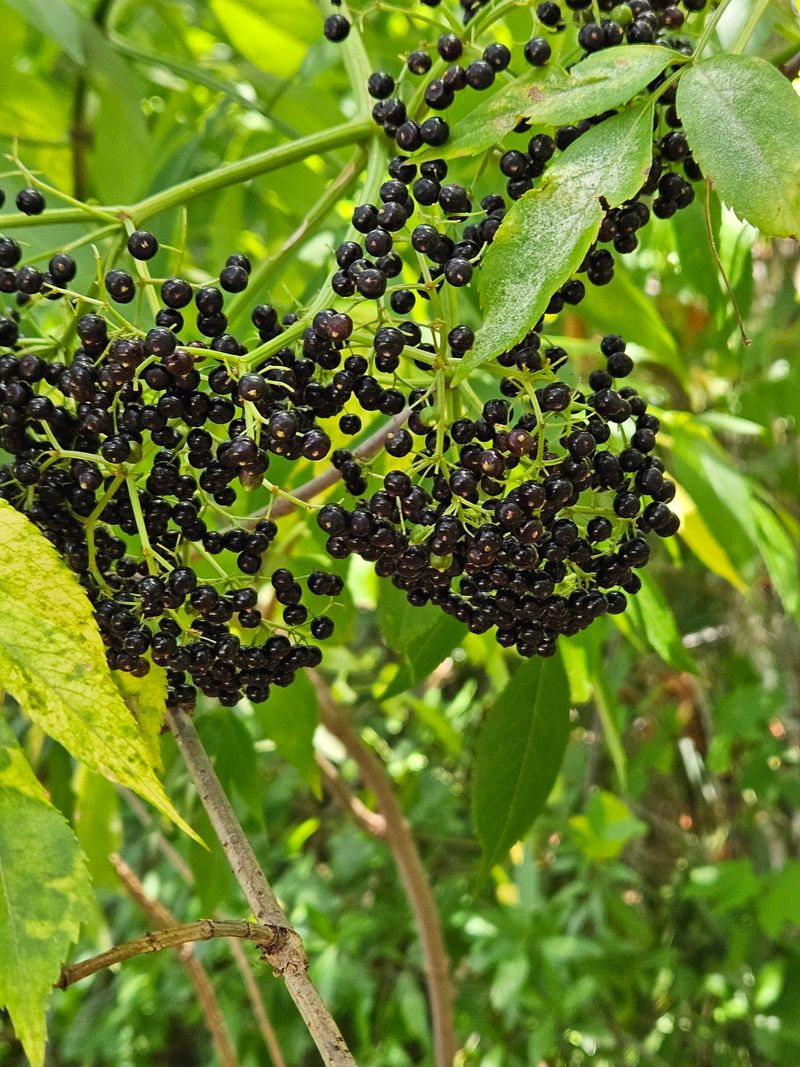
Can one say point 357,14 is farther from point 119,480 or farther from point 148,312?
point 119,480

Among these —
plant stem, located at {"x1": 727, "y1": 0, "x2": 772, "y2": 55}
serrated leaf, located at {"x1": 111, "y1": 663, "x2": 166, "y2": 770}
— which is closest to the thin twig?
serrated leaf, located at {"x1": 111, "y1": 663, "x2": 166, "y2": 770}

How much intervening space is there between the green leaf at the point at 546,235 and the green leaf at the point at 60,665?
23 centimetres

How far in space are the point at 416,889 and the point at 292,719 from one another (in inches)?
16.1

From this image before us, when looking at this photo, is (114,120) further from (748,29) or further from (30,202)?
(748,29)

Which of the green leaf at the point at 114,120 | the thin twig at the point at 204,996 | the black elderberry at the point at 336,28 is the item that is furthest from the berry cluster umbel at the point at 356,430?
the green leaf at the point at 114,120

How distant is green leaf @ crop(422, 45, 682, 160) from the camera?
61 cm

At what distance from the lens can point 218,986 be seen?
2355 millimetres

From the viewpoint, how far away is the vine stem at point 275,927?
571 millimetres

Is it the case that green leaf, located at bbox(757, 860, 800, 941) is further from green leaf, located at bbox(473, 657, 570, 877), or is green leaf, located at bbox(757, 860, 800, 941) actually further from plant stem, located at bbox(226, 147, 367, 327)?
plant stem, located at bbox(226, 147, 367, 327)

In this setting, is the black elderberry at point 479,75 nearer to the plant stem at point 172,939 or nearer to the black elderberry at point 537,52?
the black elderberry at point 537,52

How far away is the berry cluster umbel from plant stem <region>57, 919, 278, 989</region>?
15 centimetres

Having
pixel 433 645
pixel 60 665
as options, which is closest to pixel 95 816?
pixel 433 645

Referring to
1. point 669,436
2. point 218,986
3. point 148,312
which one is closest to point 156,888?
point 218,986

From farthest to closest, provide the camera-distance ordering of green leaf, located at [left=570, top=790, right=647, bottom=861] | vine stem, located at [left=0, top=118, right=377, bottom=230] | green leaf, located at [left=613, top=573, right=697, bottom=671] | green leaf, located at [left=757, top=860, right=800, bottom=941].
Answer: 1. green leaf, located at [left=570, top=790, right=647, bottom=861]
2. green leaf, located at [left=757, top=860, right=800, bottom=941]
3. green leaf, located at [left=613, top=573, right=697, bottom=671]
4. vine stem, located at [left=0, top=118, right=377, bottom=230]
